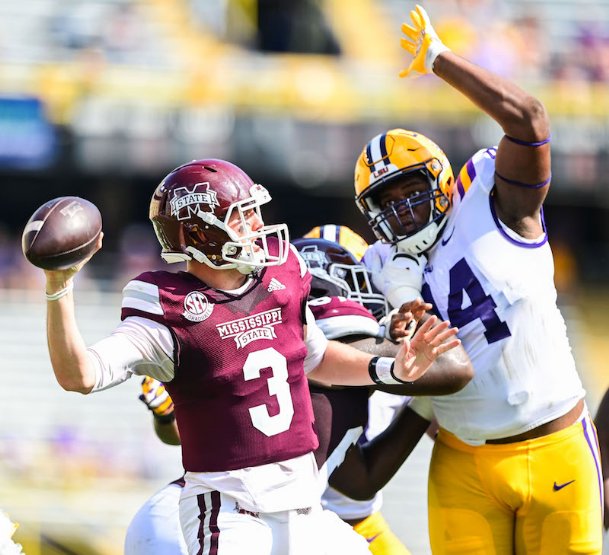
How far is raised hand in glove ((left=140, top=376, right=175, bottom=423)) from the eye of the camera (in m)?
4.02

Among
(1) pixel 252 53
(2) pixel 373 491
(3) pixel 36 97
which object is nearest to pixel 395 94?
(1) pixel 252 53

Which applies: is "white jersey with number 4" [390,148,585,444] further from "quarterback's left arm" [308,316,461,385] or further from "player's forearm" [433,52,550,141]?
"quarterback's left arm" [308,316,461,385]

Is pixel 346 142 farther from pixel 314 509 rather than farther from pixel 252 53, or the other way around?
pixel 314 509

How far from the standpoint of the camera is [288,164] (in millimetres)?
13102

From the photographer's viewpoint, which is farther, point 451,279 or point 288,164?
point 288,164

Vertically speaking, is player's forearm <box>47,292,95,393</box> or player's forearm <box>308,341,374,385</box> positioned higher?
player's forearm <box>47,292,95,393</box>

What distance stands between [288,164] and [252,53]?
1.56m

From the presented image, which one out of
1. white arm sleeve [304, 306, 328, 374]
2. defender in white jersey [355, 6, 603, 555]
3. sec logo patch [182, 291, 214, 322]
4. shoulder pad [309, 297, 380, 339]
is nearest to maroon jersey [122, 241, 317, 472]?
sec logo patch [182, 291, 214, 322]

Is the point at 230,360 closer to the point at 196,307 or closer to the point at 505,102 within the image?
the point at 196,307

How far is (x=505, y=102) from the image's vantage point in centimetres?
348

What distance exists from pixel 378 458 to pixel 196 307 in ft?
3.91

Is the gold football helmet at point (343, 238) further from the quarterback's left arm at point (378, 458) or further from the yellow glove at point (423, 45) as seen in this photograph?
the yellow glove at point (423, 45)

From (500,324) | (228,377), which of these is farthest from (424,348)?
(228,377)

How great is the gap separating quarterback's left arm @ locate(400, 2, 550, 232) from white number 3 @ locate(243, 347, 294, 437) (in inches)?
39.8
